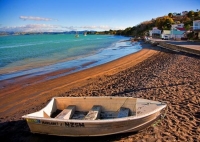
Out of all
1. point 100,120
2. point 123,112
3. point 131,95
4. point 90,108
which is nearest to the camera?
point 100,120

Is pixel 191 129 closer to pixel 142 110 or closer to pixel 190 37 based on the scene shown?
pixel 142 110

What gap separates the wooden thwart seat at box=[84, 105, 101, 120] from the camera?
632cm

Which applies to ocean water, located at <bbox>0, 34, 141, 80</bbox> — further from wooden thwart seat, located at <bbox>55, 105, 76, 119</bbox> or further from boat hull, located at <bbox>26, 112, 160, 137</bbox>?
boat hull, located at <bbox>26, 112, 160, 137</bbox>

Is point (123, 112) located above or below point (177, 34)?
below

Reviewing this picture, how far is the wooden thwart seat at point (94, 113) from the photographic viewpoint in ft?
20.7

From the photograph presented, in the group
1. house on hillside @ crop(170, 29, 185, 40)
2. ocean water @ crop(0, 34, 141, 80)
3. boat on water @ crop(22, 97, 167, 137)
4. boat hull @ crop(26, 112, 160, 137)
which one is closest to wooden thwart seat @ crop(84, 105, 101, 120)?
boat on water @ crop(22, 97, 167, 137)

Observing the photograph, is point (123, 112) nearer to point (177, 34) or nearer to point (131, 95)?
point (131, 95)

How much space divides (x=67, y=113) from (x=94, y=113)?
3.23ft

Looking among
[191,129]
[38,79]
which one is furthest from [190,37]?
[191,129]

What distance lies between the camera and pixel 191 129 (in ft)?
19.7

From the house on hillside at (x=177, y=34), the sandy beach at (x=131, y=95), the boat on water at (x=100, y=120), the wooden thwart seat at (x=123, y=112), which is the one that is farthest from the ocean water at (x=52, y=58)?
the house on hillside at (x=177, y=34)

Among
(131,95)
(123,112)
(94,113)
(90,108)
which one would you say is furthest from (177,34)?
(94,113)

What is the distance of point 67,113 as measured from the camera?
671 centimetres

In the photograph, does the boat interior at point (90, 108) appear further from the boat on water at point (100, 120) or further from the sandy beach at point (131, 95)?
the sandy beach at point (131, 95)
